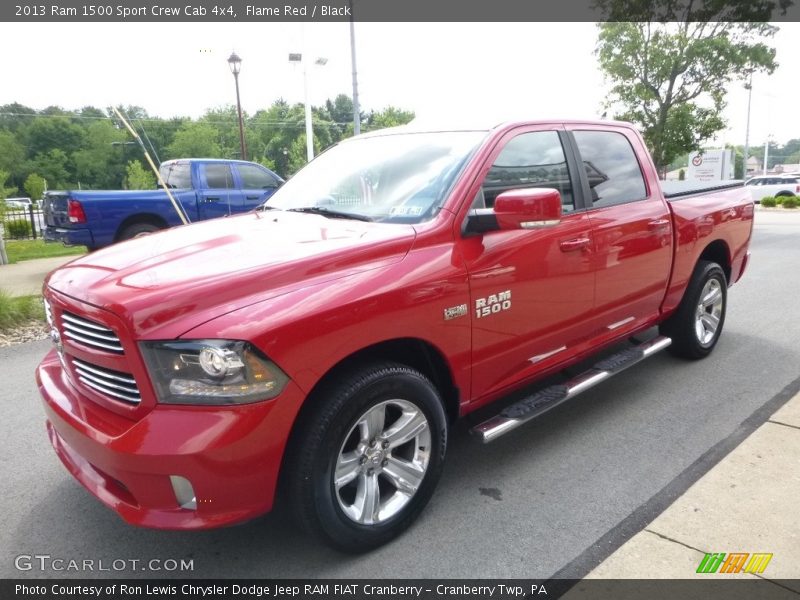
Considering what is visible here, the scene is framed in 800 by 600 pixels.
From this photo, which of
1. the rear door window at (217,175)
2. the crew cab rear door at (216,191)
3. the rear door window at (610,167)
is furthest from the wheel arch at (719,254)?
the rear door window at (217,175)

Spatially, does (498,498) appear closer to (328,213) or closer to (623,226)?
(328,213)

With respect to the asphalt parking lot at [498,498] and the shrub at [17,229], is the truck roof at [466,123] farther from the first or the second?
the shrub at [17,229]

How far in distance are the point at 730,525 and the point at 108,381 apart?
2772 millimetres

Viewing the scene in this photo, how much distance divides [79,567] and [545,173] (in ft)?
10.1

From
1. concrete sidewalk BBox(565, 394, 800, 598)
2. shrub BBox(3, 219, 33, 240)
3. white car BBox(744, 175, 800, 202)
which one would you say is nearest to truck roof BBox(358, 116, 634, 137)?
concrete sidewalk BBox(565, 394, 800, 598)

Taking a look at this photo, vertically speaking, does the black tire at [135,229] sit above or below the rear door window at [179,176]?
below

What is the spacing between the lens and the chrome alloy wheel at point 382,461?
2.54 meters

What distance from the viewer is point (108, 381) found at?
234 centimetres

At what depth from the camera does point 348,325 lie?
2.37 meters

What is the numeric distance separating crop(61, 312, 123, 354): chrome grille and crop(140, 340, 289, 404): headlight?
0.20m

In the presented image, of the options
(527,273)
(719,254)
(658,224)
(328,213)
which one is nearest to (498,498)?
(527,273)

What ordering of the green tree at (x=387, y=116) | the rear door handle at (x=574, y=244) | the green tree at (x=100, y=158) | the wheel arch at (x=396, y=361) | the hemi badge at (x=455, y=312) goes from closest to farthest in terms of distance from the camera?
the wheel arch at (x=396, y=361)
the hemi badge at (x=455, y=312)
the rear door handle at (x=574, y=244)
the green tree at (x=100, y=158)
the green tree at (x=387, y=116)

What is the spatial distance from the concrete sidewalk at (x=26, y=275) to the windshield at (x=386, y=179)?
18.8 feet

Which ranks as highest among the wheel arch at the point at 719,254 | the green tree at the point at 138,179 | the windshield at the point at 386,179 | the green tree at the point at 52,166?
the green tree at the point at 52,166
